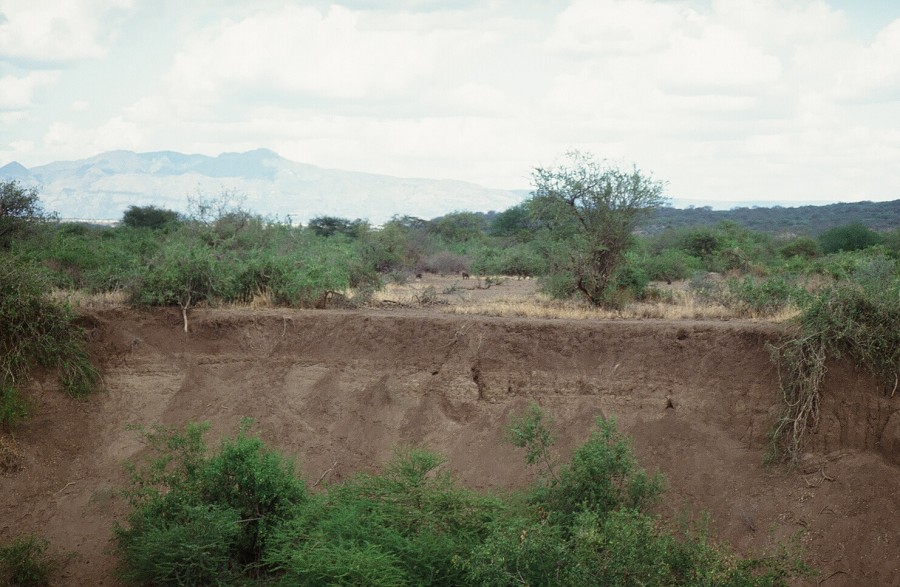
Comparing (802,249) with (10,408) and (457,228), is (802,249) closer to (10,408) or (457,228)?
(457,228)

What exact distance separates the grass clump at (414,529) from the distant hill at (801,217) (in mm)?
35647

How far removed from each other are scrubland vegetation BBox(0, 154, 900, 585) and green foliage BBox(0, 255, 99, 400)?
27 millimetres

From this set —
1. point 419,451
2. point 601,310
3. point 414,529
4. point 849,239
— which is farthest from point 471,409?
point 849,239

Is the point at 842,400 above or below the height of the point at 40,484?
above

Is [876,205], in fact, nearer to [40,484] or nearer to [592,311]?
[592,311]

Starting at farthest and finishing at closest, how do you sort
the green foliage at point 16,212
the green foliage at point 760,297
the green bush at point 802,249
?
the green bush at point 802,249 < the green foliage at point 16,212 < the green foliage at point 760,297

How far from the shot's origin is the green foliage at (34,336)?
41.1 feet

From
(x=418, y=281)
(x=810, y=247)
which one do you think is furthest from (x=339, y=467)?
(x=810, y=247)

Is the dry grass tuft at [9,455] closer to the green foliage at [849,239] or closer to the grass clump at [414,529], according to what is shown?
the grass clump at [414,529]

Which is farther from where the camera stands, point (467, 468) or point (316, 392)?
point (316, 392)

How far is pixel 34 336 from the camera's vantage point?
12.7 m

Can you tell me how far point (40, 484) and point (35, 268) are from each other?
138 inches

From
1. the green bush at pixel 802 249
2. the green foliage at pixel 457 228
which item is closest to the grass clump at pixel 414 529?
the green bush at pixel 802 249

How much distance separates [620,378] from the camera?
39.4 ft
